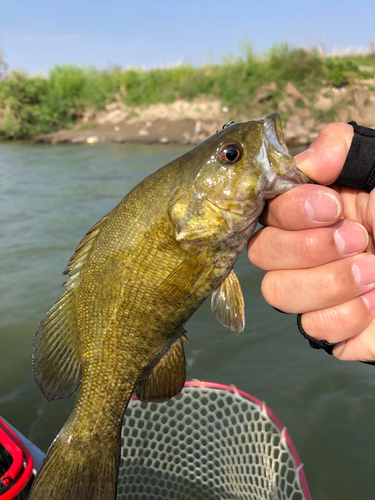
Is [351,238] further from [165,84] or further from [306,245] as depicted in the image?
[165,84]

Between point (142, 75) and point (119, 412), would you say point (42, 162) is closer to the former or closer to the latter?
point (142, 75)

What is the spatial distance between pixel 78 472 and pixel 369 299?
1604 millimetres

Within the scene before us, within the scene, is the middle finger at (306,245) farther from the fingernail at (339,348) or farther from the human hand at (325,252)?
the fingernail at (339,348)

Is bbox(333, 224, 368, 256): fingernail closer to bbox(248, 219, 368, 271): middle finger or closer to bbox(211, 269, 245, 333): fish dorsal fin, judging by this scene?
bbox(248, 219, 368, 271): middle finger

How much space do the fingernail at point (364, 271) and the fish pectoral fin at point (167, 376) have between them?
88 centimetres

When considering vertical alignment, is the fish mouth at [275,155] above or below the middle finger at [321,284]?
above

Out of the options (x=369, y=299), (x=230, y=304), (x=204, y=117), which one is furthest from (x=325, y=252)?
(x=204, y=117)

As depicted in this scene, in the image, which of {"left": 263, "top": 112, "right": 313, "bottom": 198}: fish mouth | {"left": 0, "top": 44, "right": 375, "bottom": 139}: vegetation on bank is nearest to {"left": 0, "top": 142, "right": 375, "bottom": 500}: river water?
{"left": 263, "top": 112, "right": 313, "bottom": 198}: fish mouth

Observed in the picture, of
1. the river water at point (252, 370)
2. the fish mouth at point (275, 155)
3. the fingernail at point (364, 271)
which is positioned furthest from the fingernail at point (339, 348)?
the river water at point (252, 370)

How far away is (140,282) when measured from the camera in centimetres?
160

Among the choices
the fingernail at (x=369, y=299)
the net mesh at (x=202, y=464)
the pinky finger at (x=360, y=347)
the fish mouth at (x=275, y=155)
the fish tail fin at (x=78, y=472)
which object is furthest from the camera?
the net mesh at (x=202, y=464)

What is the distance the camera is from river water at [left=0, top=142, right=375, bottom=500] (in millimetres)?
3186

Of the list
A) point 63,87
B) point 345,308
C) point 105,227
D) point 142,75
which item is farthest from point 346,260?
point 63,87

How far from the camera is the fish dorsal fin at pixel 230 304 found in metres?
1.75
